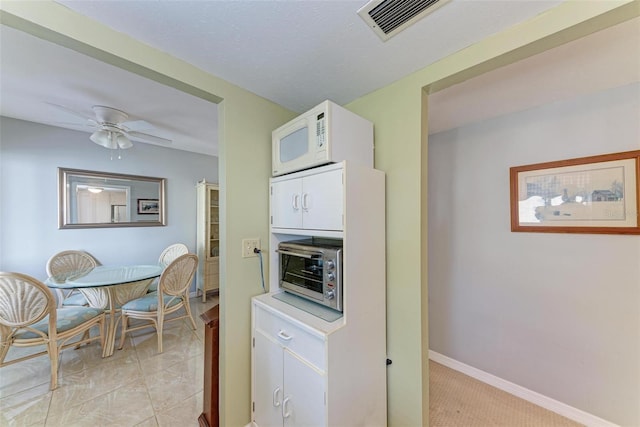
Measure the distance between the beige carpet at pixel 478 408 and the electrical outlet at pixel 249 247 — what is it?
1694 mm

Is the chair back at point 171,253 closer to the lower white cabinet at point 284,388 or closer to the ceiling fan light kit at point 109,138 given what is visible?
the ceiling fan light kit at point 109,138

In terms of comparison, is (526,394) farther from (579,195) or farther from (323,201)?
(323,201)

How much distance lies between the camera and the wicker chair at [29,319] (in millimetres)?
1756

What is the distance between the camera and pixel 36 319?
1858mm

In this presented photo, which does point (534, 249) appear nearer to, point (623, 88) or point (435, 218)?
point (435, 218)

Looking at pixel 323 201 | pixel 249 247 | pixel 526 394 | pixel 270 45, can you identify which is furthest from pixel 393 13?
pixel 526 394

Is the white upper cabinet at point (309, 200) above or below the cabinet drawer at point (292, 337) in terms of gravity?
above

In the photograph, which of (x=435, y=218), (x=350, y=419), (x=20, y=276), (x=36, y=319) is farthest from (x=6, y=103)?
(x=435, y=218)

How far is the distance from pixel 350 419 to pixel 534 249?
177cm

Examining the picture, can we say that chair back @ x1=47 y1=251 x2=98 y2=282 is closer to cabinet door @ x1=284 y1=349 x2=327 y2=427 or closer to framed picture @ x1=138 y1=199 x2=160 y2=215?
framed picture @ x1=138 y1=199 x2=160 y2=215

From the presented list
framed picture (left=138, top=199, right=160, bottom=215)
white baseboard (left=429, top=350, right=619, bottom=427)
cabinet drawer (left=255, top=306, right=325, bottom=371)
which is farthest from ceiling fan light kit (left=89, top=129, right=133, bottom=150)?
white baseboard (left=429, top=350, right=619, bottom=427)

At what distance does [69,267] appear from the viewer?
9.18 ft

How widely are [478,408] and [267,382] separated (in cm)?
159

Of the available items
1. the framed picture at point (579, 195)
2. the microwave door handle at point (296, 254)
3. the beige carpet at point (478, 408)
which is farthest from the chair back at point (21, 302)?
the framed picture at point (579, 195)
